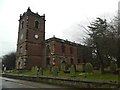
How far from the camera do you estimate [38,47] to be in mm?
50031

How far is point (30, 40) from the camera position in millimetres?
48344

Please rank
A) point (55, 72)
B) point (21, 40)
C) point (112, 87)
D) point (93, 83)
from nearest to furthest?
point (112, 87)
point (93, 83)
point (55, 72)
point (21, 40)

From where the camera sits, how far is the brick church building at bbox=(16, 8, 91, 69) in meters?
46.8

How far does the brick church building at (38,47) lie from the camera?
46.8 m

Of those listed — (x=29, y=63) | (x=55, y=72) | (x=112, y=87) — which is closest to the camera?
(x=112, y=87)

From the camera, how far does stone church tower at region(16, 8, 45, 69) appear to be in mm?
46812

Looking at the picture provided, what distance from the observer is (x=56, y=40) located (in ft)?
157

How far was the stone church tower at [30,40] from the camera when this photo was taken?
46812 millimetres

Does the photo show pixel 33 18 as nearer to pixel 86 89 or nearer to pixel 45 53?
pixel 45 53

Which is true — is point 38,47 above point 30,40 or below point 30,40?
below

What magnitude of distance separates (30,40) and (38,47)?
3.39 m

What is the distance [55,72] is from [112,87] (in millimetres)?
12683

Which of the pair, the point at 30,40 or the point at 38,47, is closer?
the point at 30,40

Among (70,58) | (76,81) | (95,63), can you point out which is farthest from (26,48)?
(76,81)
